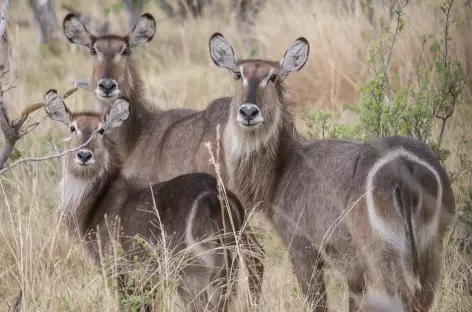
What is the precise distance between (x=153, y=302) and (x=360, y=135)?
2700 mm

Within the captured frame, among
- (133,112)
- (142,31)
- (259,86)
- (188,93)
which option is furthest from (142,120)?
(188,93)

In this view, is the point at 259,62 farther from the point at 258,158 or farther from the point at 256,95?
the point at 258,158

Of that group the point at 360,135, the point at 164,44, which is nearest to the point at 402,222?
the point at 360,135

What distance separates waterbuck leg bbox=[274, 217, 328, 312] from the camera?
18.0 ft

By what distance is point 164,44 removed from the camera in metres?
13.9

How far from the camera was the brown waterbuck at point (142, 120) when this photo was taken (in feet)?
23.0

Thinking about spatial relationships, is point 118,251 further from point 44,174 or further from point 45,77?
point 45,77

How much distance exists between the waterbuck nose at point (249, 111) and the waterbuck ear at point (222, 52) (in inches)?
21.1

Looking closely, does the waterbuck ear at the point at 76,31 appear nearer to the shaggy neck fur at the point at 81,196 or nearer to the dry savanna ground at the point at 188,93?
the dry savanna ground at the point at 188,93

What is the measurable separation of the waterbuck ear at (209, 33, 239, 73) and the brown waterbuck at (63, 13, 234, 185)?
47 cm

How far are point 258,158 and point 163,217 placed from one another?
108 cm

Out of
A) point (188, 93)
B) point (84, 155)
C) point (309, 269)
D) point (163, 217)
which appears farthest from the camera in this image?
point (188, 93)

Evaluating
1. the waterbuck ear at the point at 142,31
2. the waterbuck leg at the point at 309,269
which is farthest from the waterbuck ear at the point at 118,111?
the waterbuck ear at the point at 142,31

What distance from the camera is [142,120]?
25.4ft
